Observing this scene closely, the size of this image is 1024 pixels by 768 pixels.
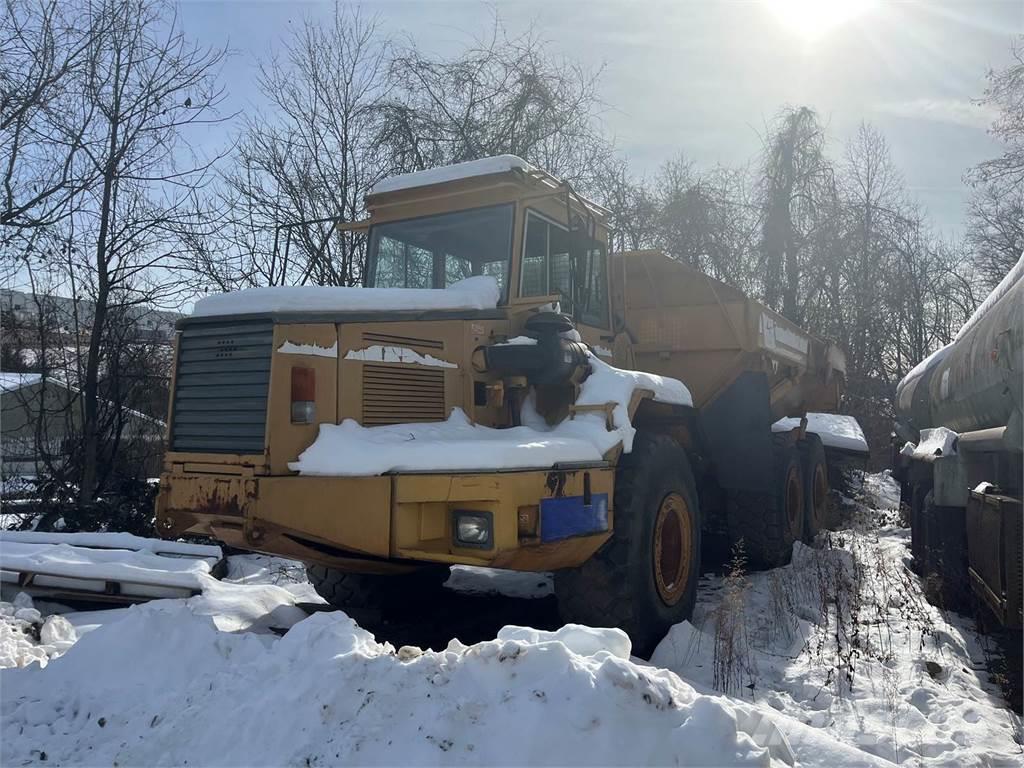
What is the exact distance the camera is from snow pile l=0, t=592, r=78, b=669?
14.7 ft

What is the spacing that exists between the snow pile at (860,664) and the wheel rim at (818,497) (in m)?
2.65

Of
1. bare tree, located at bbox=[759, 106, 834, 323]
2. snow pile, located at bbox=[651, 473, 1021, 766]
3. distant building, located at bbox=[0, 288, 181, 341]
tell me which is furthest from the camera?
bare tree, located at bbox=[759, 106, 834, 323]

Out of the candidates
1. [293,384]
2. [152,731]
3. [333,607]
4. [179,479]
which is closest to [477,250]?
[293,384]

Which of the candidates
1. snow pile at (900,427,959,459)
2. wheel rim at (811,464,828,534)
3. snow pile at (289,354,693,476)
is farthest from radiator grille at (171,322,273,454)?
wheel rim at (811,464,828,534)

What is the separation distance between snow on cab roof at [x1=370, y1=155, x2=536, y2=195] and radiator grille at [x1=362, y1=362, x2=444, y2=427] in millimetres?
1476

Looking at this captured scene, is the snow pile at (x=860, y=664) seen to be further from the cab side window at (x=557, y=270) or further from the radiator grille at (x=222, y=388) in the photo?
the radiator grille at (x=222, y=388)

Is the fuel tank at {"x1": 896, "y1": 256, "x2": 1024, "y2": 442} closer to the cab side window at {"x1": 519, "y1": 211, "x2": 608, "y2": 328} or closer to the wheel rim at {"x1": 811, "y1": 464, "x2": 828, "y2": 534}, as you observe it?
the wheel rim at {"x1": 811, "y1": 464, "x2": 828, "y2": 534}

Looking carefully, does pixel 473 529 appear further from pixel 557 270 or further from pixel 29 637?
pixel 29 637

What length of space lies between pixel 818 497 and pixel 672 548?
5.14 meters

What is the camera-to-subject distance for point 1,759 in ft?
11.4

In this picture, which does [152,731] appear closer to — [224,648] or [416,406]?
[224,648]

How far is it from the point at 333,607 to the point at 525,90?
1008 cm

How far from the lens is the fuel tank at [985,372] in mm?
4961

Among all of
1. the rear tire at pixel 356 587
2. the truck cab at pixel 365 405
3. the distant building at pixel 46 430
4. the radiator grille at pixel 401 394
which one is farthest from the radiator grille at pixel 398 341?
the distant building at pixel 46 430
